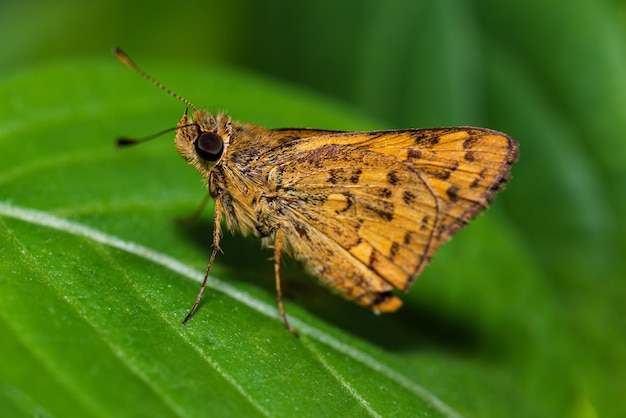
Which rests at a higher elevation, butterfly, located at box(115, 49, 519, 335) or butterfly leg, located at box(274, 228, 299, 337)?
butterfly, located at box(115, 49, 519, 335)

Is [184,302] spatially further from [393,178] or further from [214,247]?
[393,178]

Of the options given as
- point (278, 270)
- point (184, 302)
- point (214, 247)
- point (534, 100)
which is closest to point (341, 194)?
point (278, 270)

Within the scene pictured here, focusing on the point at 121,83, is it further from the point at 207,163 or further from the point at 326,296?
the point at 326,296

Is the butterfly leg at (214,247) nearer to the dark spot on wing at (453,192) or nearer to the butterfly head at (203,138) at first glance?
the butterfly head at (203,138)

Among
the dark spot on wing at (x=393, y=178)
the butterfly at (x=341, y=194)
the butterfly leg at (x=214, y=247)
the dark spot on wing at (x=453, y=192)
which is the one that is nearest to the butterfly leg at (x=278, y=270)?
the butterfly at (x=341, y=194)

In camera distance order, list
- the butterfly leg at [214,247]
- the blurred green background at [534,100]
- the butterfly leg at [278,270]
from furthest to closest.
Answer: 1. the blurred green background at [534,100]
2. the butterfly leg at [278,270]
3. the butterfly leg at [214,247]

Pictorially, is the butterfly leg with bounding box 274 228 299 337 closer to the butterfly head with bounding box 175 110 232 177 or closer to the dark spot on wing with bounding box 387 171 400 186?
the butterfly head with bounding box 175 110 232 177

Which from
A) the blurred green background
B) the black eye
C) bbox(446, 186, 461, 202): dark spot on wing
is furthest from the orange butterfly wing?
the blurred green background
